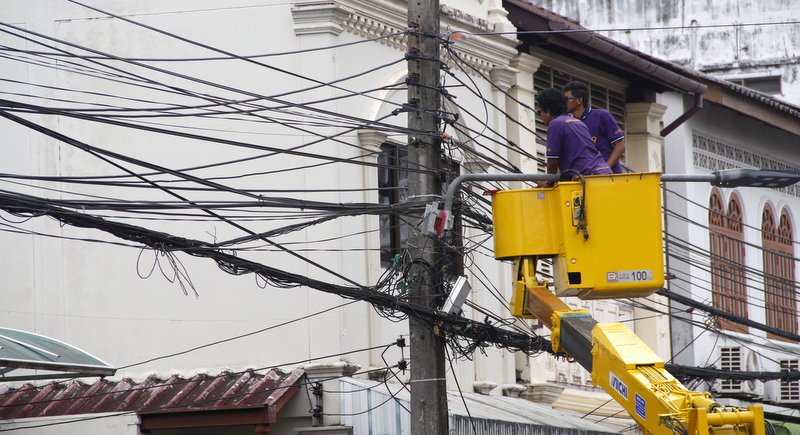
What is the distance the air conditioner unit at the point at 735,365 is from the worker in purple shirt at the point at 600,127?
1224 cm

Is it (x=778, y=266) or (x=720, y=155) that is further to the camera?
(x=778, y=266)

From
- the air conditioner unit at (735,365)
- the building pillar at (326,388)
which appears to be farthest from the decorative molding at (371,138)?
the air conditioner unit at (735,365)

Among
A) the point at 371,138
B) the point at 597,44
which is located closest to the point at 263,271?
the point at 371,138

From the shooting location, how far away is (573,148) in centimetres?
1214

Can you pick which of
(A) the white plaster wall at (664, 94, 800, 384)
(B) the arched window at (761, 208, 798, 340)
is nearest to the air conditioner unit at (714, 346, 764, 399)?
(A) the white plaster wall at (664, 94, 800, 384)

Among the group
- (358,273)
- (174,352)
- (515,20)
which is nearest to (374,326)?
(358,273)

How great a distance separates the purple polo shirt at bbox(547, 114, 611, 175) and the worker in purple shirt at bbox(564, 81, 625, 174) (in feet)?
1.87

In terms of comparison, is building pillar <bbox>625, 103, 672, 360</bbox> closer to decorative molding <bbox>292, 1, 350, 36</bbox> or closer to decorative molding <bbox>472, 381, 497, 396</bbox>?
decorative molding <bbox>472, 381, 497, 396</bbox>

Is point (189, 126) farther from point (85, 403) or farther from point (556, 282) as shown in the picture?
point (556, 282)

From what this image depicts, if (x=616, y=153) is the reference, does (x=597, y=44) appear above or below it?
above

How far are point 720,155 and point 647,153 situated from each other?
3.16 meters

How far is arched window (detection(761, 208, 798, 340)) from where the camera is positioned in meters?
28.5

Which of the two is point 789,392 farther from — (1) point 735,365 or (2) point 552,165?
(2) point 552,165

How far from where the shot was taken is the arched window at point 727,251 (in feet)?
86.6
